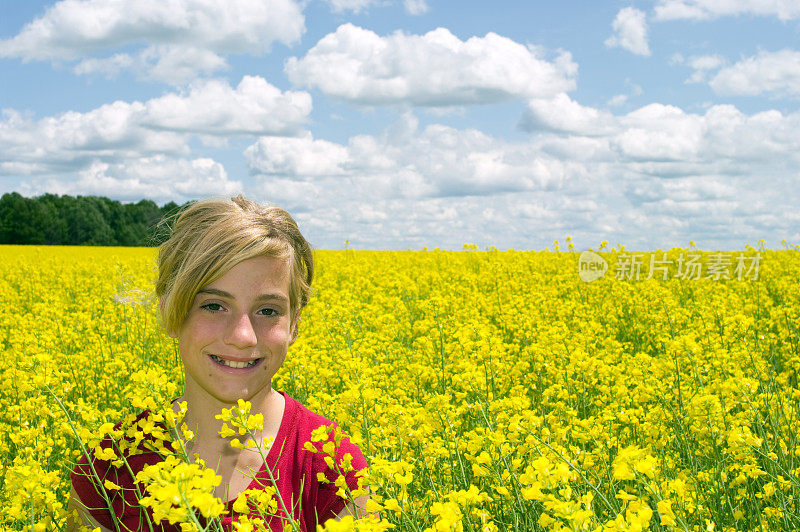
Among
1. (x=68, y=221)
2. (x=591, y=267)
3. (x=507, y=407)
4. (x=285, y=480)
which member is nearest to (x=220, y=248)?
(x=285, y=480)

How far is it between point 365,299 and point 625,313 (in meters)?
3.98

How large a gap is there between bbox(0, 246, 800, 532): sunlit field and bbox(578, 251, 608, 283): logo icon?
1991mm

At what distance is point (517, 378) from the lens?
4539 millimetres

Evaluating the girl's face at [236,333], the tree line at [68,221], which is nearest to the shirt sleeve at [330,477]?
the girl's face at [236,333]

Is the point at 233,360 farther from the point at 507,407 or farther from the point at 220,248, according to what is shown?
the point at 507,407

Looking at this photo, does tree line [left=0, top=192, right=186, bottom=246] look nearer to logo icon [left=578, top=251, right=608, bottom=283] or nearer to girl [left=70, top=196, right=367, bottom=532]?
logo icon [left=578, top=251, right=608, bottom=283]

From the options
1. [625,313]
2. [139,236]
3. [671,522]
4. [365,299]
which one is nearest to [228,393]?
[671,522]

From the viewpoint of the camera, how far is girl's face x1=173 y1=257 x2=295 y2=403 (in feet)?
7.30

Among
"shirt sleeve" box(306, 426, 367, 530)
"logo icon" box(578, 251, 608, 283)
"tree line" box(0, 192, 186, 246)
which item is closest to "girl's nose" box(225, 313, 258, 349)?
"shirt sleeve" box(306, 426, 367, 530)

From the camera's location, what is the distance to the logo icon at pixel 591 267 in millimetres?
11617

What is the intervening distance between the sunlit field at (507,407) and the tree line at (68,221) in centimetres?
4168

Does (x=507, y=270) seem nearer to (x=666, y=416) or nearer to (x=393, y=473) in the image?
(x=666, y=416)

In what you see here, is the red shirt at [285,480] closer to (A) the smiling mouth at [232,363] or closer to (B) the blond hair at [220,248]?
(A) the smiling mouth at [232,363]

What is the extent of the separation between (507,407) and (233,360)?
3.42 feet
